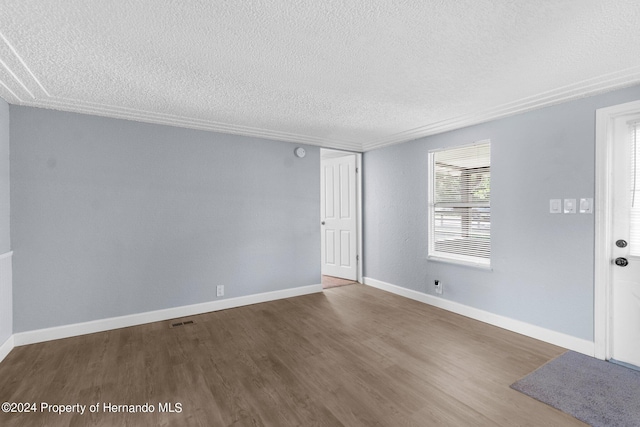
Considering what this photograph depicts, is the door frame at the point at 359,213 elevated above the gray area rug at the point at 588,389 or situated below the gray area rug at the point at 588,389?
above

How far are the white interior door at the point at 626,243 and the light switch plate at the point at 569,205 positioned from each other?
0.27 meters

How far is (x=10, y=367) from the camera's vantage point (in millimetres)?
2484

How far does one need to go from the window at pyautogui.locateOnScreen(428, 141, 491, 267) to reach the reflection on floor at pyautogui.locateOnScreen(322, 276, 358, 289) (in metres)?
1.69

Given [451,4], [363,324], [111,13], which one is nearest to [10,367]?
[111,13]

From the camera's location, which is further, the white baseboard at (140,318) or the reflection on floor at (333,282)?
the reflection on floor at (333,282)

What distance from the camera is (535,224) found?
3.03m

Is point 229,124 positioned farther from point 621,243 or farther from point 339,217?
point 621,243

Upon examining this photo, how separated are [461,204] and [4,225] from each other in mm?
4876

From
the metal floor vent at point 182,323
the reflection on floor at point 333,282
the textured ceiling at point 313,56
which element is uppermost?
the textured ceiling at point 313,56

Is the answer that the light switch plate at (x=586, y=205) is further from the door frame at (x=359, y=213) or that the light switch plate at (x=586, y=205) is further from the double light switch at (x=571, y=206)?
the door frame at (x=359, y=213)

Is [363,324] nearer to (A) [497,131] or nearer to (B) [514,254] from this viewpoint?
(B) [514,254]

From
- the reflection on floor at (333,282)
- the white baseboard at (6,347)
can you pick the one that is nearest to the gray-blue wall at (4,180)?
the white baseboard at (6,347)

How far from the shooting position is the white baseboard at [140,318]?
2.96 meters

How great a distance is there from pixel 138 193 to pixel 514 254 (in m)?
4.30
